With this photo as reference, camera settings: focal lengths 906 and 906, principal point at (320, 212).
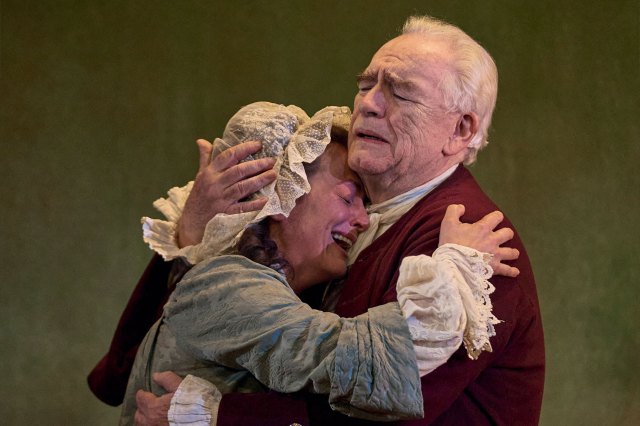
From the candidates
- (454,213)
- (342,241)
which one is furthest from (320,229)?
(454,213)

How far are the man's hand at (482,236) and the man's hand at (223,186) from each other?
54 cm

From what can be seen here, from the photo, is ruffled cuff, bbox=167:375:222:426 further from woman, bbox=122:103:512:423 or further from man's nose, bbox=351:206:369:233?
man's nose, bbox=351:206:369:233

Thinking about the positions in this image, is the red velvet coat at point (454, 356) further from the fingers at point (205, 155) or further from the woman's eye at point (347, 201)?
the fingers at point (205, 155)

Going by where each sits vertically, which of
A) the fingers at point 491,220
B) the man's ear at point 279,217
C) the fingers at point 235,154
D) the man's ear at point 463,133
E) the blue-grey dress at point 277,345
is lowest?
the blue-grey dress at point 277,345

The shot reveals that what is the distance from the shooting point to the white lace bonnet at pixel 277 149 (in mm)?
2428

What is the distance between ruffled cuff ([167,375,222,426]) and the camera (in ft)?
7.04

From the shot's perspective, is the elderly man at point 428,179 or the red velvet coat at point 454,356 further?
the elderly man at point 428,179

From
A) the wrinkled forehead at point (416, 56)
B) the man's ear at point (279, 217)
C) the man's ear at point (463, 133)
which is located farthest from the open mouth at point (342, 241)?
the wrinkled forehead at point (416, 56)

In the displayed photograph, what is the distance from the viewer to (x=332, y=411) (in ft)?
6.88

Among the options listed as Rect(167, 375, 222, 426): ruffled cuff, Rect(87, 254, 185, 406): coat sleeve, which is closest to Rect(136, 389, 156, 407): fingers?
Rect(167, 375, 222, 426): ruffled cuff

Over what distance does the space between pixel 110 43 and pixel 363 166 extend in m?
2.63

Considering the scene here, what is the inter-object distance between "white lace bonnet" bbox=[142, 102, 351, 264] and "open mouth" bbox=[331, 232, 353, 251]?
17 centimetres

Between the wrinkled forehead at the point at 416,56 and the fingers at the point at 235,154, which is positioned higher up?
the wrinkled forehead at the point at 416,56

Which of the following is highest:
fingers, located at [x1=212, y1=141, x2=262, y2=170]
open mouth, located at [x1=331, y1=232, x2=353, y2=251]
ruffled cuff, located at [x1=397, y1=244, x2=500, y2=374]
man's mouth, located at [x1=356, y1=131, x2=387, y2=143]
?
man's mouth, located at [x1=356, y1=131, x2=387, y2=143]
